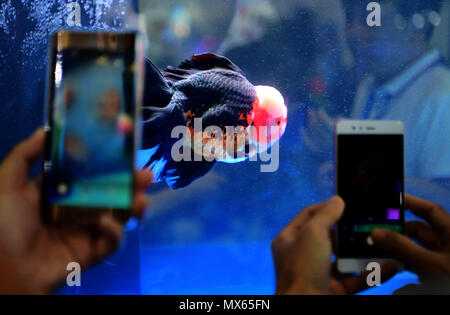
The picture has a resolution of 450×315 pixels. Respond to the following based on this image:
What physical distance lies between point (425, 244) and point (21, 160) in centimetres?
55

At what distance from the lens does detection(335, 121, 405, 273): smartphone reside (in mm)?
548

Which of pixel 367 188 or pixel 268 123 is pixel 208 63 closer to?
pixel 268 123

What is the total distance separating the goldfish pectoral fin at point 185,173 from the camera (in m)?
1.02

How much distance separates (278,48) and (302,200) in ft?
1.52

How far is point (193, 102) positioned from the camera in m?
1.01

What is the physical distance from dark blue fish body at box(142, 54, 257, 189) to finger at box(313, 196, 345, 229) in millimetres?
615

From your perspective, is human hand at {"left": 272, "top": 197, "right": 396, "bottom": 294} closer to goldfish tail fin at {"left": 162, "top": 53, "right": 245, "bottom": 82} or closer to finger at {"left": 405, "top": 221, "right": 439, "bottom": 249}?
finger at {"left": 405, "top": 221, "right": 439, "bottom": 249}

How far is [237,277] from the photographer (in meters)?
1.05

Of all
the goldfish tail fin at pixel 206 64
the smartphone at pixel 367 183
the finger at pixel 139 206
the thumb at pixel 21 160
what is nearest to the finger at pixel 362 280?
the smartphone at pixel 367 183

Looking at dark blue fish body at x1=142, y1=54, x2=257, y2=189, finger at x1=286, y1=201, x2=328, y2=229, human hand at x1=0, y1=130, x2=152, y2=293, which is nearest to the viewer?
human hand at x1=0, y1=130, x2=152, y2=293

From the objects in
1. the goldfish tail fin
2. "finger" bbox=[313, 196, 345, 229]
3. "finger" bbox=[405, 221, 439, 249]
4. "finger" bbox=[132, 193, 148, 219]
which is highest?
the goldfish tail fin

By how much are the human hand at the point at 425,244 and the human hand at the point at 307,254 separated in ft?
0.28

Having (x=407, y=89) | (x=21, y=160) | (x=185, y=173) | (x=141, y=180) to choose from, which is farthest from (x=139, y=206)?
(x=407, y=89)

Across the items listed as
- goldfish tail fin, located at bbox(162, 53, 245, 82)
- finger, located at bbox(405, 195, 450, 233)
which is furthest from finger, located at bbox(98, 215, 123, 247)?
goldfish tail fin, located at bbox(162, 53, 245, 82)
